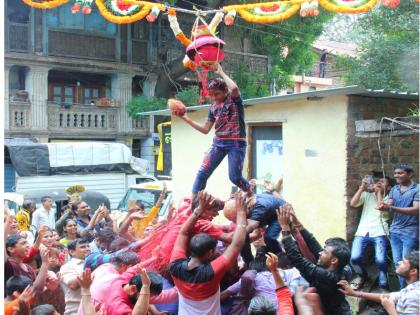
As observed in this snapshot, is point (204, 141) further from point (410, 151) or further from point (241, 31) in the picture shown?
point (241, 31)

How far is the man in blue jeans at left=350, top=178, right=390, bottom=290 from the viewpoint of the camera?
669 cm

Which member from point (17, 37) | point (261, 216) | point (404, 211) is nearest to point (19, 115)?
point (17, 37)

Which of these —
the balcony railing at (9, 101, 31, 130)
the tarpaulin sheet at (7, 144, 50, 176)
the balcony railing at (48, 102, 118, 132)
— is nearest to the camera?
the tarpaulin sheet at (7, 144, 50, 176)

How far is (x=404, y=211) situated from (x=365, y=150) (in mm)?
1922

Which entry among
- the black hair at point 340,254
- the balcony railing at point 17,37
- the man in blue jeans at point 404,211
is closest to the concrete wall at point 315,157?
the man in blue jeans at point 404,211

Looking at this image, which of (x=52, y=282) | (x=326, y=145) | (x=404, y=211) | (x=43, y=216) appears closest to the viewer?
(x=52, y=282)

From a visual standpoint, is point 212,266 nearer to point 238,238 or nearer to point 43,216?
point 238,238

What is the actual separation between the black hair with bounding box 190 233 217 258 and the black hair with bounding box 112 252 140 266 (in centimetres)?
81

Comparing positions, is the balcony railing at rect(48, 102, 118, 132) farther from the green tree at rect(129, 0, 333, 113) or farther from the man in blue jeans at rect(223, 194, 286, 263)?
the man in blue jeans at rect(223, 194, 286, 263)

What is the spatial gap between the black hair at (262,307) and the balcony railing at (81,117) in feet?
52.5

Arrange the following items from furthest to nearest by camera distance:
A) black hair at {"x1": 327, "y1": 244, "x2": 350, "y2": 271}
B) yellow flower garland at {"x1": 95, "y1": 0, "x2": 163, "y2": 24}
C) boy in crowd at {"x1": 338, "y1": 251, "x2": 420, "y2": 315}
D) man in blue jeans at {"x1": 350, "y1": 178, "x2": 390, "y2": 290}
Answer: man in blue jeans at {"x1": 350, "y1": 178, "x2": 390, "y2": 290}, yellow flower garland at {"x1": 95, "y1": 0, "x2": 163, "y2": 24}, black hair at {"x1": 327, "y1": 244, "x2": 350, "y2": 271}, boy in crowd at {"x1": 338, "y1": 251, "x2": 420, "y2": 315}

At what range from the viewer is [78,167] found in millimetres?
14227

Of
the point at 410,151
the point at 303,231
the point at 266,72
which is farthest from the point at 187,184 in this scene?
the point at 266,72

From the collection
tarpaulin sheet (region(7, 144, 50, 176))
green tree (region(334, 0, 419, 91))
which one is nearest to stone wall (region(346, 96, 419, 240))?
green tree (region(334, 0, 419, 91))
